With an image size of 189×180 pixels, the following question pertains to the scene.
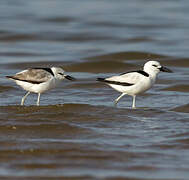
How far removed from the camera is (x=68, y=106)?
10984mm

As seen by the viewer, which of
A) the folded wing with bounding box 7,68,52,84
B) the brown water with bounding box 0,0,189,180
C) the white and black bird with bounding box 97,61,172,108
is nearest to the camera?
the brown water with bounding box 0,0,189,180

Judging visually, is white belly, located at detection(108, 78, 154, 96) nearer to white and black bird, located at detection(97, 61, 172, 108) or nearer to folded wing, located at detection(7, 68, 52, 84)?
white and black bird, located at detection(97, 61, 172, 108)

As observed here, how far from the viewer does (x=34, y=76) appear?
440 inches

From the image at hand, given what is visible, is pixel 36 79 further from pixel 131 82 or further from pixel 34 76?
pixel 131 82

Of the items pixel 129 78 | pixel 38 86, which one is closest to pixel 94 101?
pixel 129 78

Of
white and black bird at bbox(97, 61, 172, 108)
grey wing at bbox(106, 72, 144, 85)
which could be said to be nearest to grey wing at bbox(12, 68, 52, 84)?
white and black bird at bbox(97, 61, 172, 108)

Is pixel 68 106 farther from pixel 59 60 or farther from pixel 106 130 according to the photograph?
pixel 59 60

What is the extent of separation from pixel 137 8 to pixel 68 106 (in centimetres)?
1506

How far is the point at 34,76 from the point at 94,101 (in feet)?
4.91

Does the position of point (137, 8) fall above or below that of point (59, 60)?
above

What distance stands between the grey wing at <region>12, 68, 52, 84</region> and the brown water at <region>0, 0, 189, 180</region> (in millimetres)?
548

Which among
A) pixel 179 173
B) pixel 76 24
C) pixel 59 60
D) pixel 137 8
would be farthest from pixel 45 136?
pixel 137 8

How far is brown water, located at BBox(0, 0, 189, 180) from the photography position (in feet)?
25.1

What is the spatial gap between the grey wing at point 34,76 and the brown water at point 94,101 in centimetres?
55
